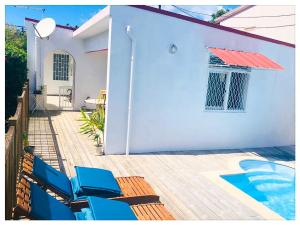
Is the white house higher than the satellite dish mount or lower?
lower

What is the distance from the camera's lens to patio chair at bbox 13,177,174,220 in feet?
18.5

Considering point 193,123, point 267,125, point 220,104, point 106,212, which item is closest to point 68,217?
point 106,212

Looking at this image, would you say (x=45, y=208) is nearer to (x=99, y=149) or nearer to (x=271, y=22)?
(x=99, y=149)

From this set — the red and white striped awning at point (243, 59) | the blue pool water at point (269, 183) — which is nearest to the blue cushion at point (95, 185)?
the blue pool water at point (269, 183)

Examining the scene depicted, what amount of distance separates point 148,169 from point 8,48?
12.7 meters

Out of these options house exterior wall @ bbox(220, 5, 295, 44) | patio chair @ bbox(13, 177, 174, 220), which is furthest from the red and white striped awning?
house exterior wall @ bbox(220, 5, 295, 44)

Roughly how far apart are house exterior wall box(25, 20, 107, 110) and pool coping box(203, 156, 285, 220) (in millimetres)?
13380

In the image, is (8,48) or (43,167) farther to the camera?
(8,48)

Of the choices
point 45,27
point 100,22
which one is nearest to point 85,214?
point 100,22

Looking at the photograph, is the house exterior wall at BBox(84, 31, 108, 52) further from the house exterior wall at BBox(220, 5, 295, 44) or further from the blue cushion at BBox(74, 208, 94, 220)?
the house exterior wall at BBox(220, 5, 295, 44)

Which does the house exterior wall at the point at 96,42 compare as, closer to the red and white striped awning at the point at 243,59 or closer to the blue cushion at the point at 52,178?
the red and white striped awning at the point at 243,59
